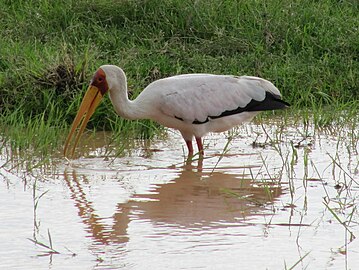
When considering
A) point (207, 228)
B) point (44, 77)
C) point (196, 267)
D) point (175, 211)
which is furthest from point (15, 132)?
point (196, 267)

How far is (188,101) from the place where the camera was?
7547 mm

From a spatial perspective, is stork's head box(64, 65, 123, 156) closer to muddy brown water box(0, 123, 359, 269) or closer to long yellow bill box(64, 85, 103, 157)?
long yellow bill box(64, 85, 103, 157)

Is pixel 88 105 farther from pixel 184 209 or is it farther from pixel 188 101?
pixel 184 209

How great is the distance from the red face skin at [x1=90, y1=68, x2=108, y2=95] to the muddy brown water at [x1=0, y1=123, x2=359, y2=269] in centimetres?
45

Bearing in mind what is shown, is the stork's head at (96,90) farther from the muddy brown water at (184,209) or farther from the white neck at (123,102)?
the muddy brown water at (184,209)

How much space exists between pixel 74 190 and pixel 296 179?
1.35m

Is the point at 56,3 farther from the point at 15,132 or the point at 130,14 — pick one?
the point at 15,132

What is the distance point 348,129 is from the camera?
8109mm

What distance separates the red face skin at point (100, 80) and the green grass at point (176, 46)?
861mm

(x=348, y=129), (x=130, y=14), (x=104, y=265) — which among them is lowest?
(x=104, y=265)

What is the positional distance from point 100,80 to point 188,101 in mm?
648

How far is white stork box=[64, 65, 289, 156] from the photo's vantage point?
7.39m

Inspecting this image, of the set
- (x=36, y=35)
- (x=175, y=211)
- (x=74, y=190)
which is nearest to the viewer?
(x=175, y=211)

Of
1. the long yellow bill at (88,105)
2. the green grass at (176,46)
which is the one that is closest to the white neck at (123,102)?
the long yellow bill at (88,105)
